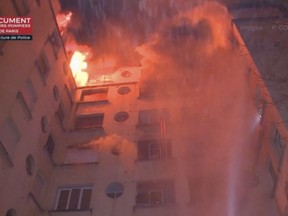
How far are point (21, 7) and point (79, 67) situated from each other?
992 cm

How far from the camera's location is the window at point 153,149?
19.0 meters

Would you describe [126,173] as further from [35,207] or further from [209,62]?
[209,62]

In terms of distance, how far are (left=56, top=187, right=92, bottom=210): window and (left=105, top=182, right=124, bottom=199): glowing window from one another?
105cm

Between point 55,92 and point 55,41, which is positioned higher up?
point 55,41

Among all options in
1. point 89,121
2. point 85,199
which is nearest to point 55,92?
point 89,121

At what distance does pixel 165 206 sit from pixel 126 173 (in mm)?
2935

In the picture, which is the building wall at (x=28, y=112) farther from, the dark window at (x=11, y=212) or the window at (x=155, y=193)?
the window at (x=155, y=193)

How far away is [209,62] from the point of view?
2419 centimetres

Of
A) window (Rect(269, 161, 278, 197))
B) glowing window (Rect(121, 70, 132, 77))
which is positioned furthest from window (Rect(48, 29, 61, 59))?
window (Rect(269, 161, 278, 197))

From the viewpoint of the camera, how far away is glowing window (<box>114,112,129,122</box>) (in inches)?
845

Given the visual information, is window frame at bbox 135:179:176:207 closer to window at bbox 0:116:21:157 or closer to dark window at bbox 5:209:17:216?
dark window at bbox 5:209:17:216

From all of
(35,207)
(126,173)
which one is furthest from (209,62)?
(35,207)

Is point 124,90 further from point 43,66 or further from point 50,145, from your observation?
point 50,145

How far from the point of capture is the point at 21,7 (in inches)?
653
